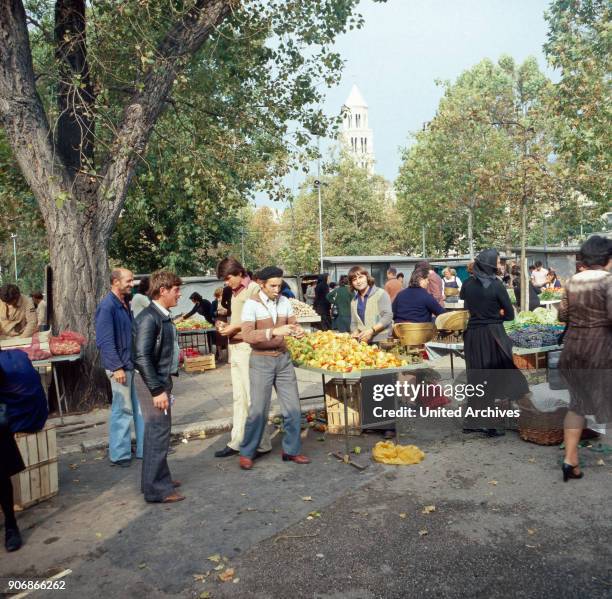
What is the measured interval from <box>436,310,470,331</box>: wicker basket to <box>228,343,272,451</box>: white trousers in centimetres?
241

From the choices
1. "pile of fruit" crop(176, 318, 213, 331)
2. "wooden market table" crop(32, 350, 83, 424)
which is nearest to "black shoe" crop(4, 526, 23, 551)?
"wooden market table" crop(32, 350, 83, 424)

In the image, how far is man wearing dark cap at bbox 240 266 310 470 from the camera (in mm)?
6012

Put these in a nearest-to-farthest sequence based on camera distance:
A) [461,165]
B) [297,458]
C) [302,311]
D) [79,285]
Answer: [297,458] < [79,285] < [302,311] < [461,165]

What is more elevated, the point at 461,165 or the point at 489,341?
the point at 461,165

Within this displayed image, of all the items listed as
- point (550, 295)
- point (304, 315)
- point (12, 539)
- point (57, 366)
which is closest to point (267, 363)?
point (12, 539)

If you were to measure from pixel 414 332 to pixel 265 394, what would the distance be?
2.05m

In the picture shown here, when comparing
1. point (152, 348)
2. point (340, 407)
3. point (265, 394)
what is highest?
point (152, 348)

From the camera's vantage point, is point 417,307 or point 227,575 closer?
point 227,575

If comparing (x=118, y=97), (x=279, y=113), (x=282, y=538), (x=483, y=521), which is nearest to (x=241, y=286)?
(x=282, y=538)

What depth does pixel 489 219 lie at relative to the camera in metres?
46.1

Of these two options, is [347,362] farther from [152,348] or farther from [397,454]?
[152,348]

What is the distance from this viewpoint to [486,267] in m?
6.88

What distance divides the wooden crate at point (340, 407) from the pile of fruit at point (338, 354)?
0.55 m

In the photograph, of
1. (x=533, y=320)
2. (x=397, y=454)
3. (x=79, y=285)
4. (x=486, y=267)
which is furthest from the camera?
(x=533, y=320)
